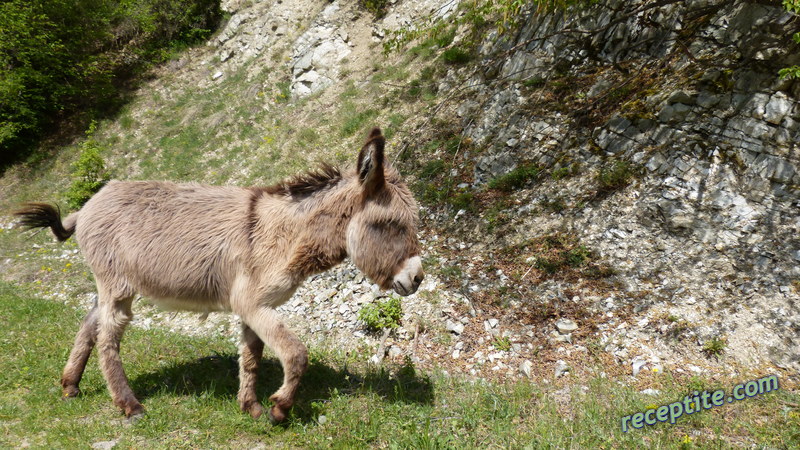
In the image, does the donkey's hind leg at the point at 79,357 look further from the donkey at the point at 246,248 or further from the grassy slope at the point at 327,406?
the grassy slope at the point at 327,406

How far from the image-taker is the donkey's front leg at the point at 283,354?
344cm

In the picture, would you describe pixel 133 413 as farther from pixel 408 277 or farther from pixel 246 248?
pixel 408 277

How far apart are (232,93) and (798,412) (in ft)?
51.4

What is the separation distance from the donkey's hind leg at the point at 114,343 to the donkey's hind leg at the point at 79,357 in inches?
11.1

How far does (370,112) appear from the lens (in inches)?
403

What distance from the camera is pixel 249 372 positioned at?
388 cm

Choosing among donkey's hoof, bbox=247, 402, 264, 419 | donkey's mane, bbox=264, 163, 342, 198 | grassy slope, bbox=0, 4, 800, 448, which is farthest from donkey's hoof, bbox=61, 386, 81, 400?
donkey's mane, bbox=264, 163, 342, 198

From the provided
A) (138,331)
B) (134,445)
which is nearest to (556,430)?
(134,445)

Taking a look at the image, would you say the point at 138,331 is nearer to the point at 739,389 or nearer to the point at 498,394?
the point at 498,394

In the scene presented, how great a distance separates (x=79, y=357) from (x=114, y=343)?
1.76 ft

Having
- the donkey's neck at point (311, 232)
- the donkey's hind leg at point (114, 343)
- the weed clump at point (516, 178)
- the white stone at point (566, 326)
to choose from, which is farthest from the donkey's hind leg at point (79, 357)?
the weed clump at point (516, 178)

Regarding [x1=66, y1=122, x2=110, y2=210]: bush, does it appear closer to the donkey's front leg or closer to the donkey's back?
the donkey's back

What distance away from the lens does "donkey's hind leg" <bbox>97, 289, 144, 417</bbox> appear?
3932 mm

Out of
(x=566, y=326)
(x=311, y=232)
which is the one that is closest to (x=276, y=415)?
(x=311, y=232)
